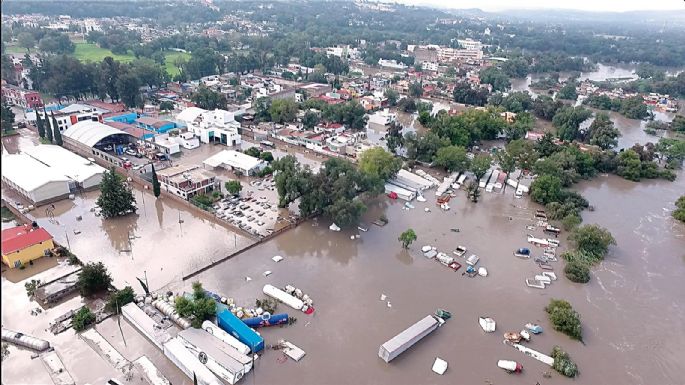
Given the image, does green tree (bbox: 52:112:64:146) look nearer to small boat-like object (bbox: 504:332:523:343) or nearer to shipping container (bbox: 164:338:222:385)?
shipping container (bbox: 164:338:222:385)

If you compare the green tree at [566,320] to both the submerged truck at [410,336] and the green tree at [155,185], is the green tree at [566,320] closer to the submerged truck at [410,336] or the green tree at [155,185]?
the submerged truck at [410,336]

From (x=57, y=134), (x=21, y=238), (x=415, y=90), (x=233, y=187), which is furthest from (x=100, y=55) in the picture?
(x=21, y=238)

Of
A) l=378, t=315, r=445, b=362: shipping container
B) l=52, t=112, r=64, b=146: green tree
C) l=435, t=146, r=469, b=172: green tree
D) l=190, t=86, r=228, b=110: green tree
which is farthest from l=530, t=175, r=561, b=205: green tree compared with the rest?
l=52, t=112, r=64, b=146: green tree

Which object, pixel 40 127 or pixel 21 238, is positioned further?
pixel 40 127

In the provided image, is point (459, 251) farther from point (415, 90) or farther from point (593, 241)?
point (415, 90)

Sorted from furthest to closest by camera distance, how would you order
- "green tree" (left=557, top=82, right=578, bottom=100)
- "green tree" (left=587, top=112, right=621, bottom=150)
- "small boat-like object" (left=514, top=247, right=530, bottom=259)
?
"green tree" (left=557, top=82, right=578, bottom=100) < "green tree" (left=587, top=112, right=621, bottom=150) < "small boat-like object" (left=514, top=247, right=530, bottom=259)

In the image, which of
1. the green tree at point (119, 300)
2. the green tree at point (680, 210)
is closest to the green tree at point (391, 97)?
the green tree at point (680, 210)
